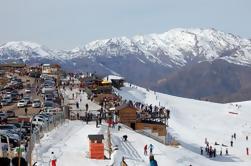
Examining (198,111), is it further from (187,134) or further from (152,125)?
(152,125)

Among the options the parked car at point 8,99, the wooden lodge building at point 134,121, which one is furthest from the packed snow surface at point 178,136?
the parked car at point 8,99

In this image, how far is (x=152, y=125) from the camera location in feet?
185

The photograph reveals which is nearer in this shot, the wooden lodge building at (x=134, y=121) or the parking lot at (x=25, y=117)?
the parking lot at (x=25, y=117)

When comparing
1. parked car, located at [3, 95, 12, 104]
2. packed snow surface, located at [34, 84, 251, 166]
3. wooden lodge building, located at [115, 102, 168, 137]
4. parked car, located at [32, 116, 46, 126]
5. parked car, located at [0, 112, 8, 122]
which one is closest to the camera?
packed snow surface, located at [34, 84, 251, 166]

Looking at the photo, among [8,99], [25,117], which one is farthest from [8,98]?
[25,117]

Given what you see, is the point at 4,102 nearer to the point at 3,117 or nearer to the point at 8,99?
the point at 8,99

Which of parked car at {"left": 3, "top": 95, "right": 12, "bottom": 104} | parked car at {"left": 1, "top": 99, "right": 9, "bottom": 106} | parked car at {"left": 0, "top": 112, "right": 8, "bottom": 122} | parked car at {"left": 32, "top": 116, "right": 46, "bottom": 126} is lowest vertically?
parked car at {"left": 0, "top": 112, "right": 8, "bottom": 122}

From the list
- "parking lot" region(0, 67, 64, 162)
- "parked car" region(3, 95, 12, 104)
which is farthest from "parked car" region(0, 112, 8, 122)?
"parked car" region(3, 95, 12, 104)

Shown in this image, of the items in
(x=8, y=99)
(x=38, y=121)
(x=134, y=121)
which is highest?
(x=8, y=99)

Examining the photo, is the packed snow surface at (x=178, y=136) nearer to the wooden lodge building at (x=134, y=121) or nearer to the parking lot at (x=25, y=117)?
the parking lot at (x=25, y=117)

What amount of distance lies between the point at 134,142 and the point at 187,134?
3412 centimetres

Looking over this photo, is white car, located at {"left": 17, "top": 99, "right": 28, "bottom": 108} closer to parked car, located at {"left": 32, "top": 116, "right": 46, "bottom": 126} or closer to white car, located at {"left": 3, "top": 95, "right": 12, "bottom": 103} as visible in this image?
white car, located at {"left": 3, "top": 95, "right": 12, "bottom": 103}

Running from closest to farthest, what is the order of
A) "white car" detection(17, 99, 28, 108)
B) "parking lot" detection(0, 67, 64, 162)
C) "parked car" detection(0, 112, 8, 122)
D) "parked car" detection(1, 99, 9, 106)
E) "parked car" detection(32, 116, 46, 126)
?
"parking lot" detection(0, 67, 64, 162) → "parked car" detection(32, 116, 46, 126) → "parked car" detection(0, 112, 8, 122) → "white car" detection(17, 99, 28, 108) → "parked car" detection(1, 99, 9, 106)

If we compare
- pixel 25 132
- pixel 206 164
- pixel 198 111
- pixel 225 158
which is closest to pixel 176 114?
pixel 198 111
